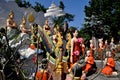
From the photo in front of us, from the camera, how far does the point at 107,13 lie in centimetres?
3616

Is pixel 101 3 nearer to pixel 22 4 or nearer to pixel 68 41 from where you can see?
pixel 22 4

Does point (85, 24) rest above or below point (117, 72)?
above

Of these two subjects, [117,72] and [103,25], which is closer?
[117,72]

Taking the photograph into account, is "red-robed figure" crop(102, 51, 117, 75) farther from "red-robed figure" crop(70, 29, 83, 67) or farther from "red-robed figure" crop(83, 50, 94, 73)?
"red-robed figure" crop(70, 29, 83, 67)

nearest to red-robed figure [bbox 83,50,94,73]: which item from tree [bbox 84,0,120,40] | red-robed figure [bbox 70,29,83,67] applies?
red-robed figure [bbox 70,29,83,67]

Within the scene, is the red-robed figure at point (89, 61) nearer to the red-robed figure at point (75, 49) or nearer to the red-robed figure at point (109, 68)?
the red-robed figure at point (109, 68)

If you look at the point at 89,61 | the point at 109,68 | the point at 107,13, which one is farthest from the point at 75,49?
the point at 107,13

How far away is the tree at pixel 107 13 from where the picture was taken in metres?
34.3

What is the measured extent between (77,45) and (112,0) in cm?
2556

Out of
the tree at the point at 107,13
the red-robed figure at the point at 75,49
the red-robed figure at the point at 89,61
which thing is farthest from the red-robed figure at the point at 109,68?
the tree at the point at 107,13

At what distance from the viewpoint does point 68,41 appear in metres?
14.1

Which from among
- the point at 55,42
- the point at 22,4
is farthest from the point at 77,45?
the point at 22,4

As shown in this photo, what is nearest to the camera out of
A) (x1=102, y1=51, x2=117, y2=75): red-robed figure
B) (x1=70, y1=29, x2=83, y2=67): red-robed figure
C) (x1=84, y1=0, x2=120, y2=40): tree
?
(x1=70, y1=29, x2=83, y2=67): red-robed figure

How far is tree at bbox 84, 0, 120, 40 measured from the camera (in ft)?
112
